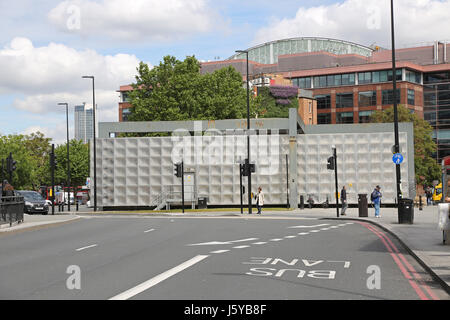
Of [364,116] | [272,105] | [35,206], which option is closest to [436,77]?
[364,116]

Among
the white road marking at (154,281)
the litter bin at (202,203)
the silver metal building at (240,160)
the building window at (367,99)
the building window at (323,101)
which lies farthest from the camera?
the building window at (323,101)

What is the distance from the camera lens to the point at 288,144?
4994 centimetres

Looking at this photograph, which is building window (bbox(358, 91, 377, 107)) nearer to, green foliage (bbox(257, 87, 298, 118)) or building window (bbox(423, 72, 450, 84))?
building window (bbox(423, 72, 450, 84))

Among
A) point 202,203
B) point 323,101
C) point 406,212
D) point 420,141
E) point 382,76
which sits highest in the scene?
point 382,76

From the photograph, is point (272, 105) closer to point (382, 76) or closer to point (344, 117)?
point (344, 117)

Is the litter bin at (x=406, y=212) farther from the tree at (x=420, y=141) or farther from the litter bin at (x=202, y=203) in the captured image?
the tree at (x=420, y=141)

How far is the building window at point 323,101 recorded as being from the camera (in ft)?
339

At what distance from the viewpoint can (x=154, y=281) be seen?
9969 mm

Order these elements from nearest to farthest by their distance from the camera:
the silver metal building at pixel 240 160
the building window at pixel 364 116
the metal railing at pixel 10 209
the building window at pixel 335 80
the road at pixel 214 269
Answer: the road at pixel 214 269
the metal railing at pixel 10 209
the silver metal building at pixel 240 160
the building window at pixel 364 116
the building window at pixel 335 80

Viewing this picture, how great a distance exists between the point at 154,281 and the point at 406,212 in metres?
16.8

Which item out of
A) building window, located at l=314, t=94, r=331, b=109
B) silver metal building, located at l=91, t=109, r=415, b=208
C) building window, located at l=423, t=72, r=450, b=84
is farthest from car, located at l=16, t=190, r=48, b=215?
building window, located at l=423, t=72, r=450, b=84

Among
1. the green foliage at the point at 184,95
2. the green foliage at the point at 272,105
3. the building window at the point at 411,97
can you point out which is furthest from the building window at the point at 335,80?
the green foliage at the point at 184,95

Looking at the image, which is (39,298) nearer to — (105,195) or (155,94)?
(105,195)

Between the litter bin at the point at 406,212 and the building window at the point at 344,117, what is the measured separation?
254 feet
